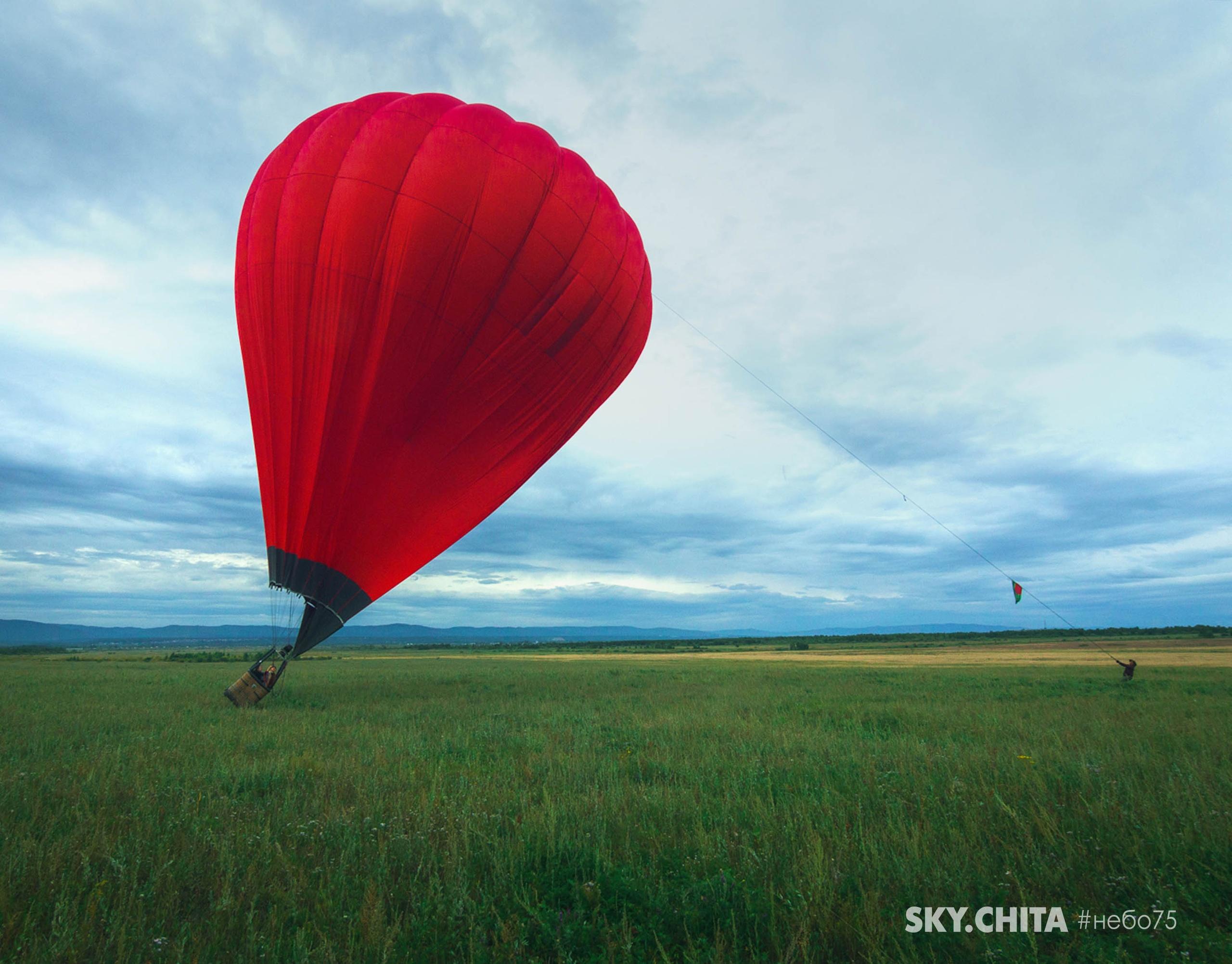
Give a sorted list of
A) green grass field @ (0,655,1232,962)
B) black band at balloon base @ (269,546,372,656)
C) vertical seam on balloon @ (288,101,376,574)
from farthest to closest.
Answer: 1. black band at balloon base @ (269,546,372,656)
2. vertical seam on balloon @ (288,101,376,574)
3. green grass field @ (0,655,1232,962)

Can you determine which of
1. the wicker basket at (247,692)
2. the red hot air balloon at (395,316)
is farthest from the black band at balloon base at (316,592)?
the wicker basket at (247,692)

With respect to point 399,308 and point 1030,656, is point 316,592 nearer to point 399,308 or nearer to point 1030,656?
point 399,308

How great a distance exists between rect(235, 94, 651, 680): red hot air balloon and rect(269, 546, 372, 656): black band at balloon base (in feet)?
0.11

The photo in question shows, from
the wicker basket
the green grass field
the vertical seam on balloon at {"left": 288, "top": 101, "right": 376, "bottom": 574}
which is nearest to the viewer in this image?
the green grass field

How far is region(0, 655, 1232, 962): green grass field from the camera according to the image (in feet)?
11.1

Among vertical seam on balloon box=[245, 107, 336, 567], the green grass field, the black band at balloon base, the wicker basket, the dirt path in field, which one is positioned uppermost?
vertical seam on balloon box=[245, 107, 336, 567]

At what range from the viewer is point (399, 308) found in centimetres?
1069

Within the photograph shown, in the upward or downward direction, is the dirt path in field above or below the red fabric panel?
below

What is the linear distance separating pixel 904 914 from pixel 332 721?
1113cm

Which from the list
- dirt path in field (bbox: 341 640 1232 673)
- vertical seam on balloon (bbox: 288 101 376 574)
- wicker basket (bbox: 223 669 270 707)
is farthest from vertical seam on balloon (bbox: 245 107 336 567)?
dirt path in field (bbox: 341 640 1232 673)

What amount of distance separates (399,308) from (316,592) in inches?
223

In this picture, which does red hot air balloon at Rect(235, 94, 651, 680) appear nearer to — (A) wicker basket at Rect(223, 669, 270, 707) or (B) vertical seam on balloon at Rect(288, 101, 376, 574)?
(B) vertical seam on balloon at Rect(288, 101, 376, 574)

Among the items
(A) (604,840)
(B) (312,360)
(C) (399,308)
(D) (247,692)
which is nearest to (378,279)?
(C) (399,308)

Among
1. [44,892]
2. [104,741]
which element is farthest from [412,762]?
[104,741]
